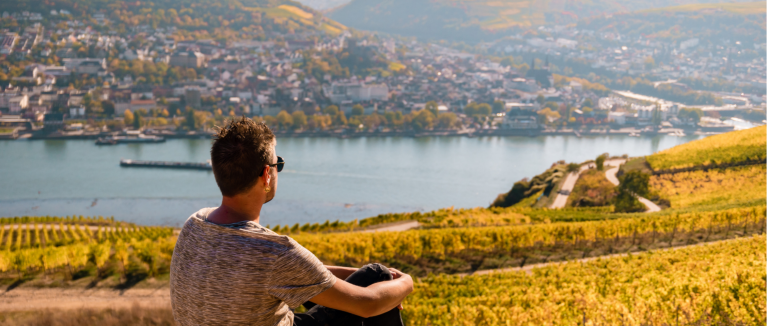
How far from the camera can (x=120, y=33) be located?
78.1m

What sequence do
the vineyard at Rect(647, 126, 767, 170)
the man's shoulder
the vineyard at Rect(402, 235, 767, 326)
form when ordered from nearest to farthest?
the man's shoulder
the vineyard at Rect(402, 235, 767, 326)
the vineyard at Rect(647, 126, 767, 170)

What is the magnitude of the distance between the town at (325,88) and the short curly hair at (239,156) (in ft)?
145

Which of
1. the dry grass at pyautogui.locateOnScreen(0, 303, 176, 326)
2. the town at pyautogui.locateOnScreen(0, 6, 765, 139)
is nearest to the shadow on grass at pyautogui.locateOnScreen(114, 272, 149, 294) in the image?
the dry grass at pyautogui.locateOnScreen(0, 303, 176, 326)

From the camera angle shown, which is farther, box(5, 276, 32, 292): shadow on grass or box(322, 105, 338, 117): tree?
box(322, 105, 338, 117): tree

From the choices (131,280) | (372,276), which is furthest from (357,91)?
(372,276)

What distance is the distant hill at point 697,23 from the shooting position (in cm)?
10512

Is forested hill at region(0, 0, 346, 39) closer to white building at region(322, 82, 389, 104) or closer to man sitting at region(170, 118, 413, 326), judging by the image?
white building at region(322, 82, 389, 104)

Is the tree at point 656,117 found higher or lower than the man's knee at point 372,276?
lower

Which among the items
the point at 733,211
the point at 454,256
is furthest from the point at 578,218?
the point at 454,256

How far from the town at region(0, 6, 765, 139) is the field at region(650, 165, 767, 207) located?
2950 centimetres

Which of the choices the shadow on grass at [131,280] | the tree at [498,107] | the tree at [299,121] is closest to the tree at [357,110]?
the tree at [299,121]

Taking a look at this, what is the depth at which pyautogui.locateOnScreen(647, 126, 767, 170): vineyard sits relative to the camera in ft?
61.8

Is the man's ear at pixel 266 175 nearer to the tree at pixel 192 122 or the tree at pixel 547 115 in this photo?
the tree at pixel 192 122

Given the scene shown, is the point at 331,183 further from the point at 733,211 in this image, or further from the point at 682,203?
the point at 733,211
